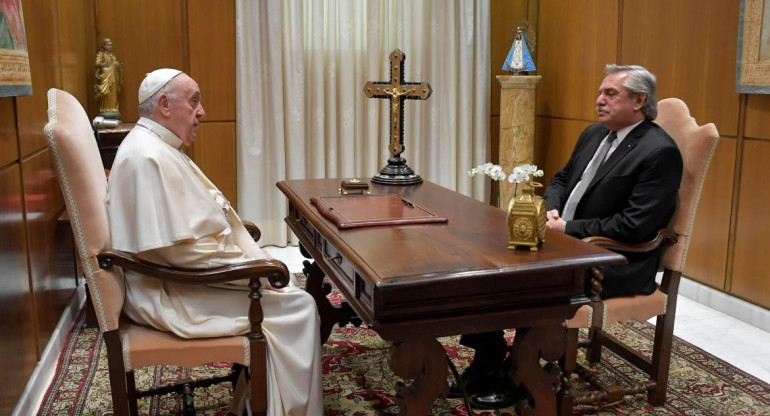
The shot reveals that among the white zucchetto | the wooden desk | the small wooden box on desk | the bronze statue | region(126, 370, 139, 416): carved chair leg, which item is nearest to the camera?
the wooden desk

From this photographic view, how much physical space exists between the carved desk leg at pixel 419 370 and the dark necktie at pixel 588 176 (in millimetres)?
1442

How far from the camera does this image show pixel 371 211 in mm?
2824

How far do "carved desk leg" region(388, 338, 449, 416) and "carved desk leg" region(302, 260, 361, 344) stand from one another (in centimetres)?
152

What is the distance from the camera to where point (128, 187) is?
240cm

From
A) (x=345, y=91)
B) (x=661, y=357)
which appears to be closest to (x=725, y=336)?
(x=661, y=357)

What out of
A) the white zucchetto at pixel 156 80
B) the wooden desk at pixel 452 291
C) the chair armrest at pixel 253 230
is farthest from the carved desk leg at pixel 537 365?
the white zucchetto at pixel 156 80

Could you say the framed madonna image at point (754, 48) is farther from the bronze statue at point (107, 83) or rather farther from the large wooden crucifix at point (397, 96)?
the bronze statue at point (107, 83)

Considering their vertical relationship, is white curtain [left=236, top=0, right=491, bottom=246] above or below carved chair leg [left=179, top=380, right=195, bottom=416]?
above

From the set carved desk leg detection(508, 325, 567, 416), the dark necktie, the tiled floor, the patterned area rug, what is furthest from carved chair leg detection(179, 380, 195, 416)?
the tiled floor

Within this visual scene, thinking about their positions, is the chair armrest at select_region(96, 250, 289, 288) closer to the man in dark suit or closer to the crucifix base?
the man in dark suit

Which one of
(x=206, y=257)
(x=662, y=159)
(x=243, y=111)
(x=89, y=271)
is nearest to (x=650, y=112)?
(x=662, y=159)

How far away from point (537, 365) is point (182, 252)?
1.27m

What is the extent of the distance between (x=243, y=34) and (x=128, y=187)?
3820 millimetres

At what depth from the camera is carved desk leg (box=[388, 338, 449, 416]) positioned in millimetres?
2105
